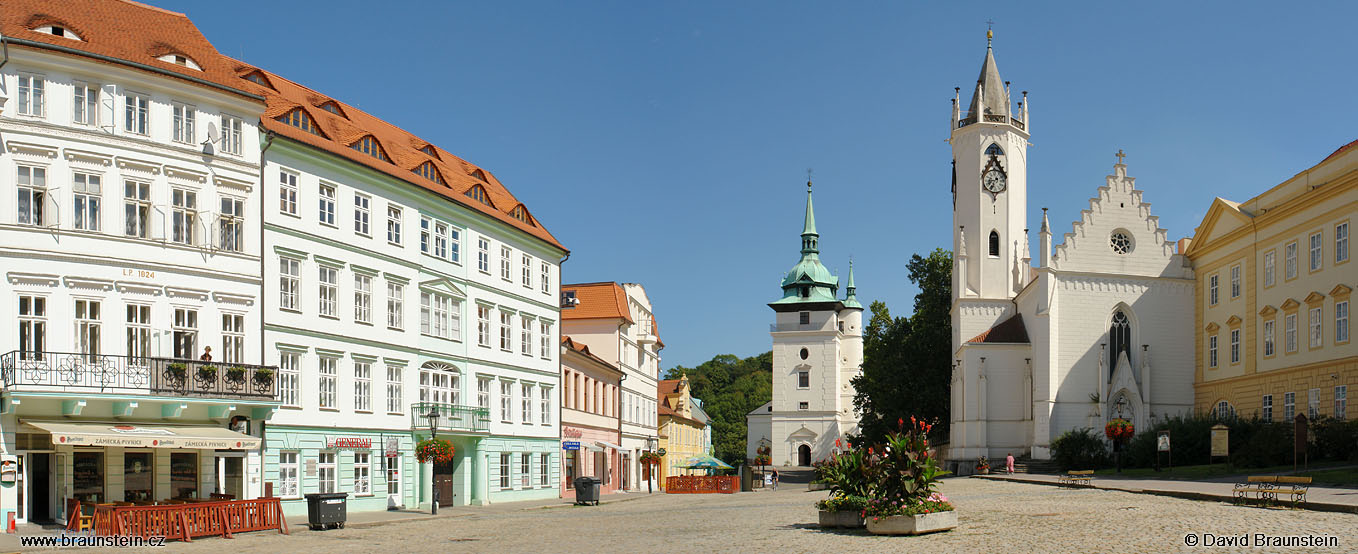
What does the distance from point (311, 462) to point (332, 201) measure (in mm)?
7231

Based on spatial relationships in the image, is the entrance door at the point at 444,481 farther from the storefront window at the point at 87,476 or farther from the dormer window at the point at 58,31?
the dormer window at the point at 58,31

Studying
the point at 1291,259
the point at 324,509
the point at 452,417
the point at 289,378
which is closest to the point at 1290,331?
the point at 1291,259

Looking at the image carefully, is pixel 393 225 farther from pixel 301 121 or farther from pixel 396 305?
pixel 301 121

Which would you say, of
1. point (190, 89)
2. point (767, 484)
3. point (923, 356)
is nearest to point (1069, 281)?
point (923, 356)

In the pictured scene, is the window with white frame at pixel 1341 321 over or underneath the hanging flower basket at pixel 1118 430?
over

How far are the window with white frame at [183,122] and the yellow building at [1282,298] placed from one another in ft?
120

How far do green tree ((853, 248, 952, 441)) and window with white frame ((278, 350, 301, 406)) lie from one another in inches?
1651

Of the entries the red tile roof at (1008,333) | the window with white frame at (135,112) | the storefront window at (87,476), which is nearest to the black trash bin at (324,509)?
the storefront window at (87,476)

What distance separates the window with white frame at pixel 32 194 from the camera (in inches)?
1064

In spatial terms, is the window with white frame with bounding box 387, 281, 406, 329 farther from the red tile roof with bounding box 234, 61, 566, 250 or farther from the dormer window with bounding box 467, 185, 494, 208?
the dormer window with bounding box 467, 185, 494, 208

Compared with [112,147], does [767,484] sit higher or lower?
lower

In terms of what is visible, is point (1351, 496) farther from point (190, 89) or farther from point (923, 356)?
point (923, 356)

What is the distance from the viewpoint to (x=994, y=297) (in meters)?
66.6

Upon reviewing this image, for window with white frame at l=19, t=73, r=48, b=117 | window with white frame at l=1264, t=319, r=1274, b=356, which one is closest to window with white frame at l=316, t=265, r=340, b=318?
window with white frame at l=19, t=73, r=48, b=117
